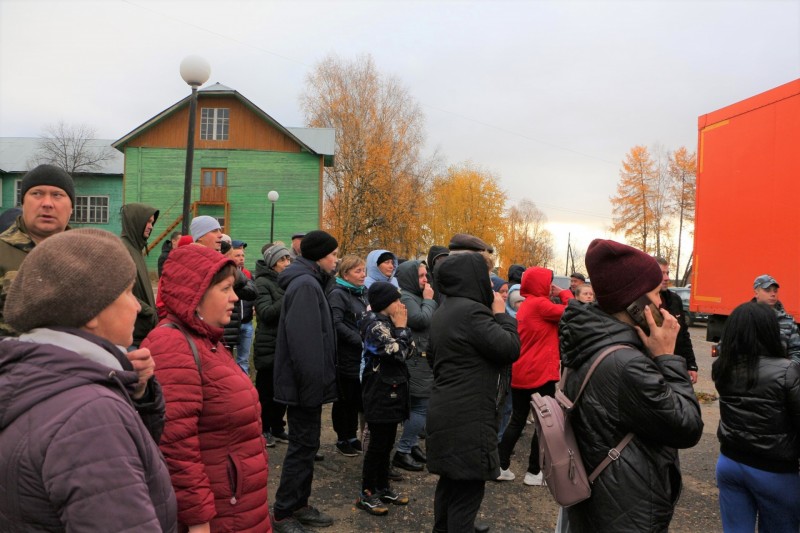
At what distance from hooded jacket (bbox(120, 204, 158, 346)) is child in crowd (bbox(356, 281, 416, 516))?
183 centimetres

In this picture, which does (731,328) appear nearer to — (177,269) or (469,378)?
(469,378)

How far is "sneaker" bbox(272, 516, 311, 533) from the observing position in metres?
4.23

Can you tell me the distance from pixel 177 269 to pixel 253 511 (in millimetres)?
1138

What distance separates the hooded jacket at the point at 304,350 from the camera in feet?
14.0

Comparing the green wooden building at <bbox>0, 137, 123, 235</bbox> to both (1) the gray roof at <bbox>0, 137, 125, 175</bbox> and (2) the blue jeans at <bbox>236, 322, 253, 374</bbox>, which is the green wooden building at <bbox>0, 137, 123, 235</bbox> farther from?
(2) the blue jeans at <bbox>236, 322, 253, 374</bbox>

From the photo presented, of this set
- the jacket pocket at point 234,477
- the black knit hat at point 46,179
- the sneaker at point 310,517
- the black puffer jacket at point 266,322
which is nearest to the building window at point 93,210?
the black puffer jacket at point 266,322

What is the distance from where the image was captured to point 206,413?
8.09 feet

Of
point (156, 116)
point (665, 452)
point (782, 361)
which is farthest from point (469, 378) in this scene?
point (156, 116)

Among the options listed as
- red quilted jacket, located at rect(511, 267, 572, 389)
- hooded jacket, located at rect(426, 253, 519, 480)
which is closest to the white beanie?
hooded jacket, located at rect(426, 253, 519, 480)

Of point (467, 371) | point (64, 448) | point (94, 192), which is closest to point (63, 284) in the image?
point (64, 448)

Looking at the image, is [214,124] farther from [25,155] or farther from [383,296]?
[383,296]

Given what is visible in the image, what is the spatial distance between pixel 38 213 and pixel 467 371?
8.48 feet

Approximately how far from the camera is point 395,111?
39875mm

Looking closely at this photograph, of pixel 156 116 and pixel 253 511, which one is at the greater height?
pixel 156 116
